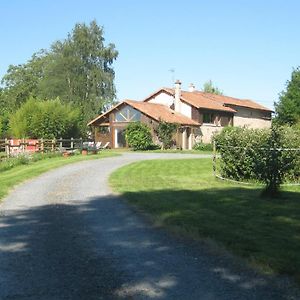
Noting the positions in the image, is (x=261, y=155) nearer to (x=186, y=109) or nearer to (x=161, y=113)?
(x=161, y=113)

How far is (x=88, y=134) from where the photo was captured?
197ft

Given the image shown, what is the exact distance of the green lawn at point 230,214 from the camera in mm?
7027

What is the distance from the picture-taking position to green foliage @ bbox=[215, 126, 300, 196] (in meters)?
14.5

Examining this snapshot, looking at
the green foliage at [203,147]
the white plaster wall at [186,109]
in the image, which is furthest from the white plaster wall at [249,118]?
the green foliage at [203,147]

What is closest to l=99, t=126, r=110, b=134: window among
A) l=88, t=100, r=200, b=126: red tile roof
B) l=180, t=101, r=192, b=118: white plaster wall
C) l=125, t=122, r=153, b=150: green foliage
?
l=88, t=100, r=200, b=126: red tile roof

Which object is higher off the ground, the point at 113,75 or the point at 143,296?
the point at 113,75

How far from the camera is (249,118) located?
63.9m

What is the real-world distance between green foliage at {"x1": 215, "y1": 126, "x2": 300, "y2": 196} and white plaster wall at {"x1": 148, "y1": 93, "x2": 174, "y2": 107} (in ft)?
122

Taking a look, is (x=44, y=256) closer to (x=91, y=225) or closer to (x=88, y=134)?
(x=91, y=225)

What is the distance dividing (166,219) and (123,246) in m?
2.41

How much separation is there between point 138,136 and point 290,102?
27.9 m

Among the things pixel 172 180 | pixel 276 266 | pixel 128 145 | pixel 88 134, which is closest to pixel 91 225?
pixel 276 266

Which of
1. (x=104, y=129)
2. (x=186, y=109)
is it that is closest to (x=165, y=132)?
(x=186, y=109)

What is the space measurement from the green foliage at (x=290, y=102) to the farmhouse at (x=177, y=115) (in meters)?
6.97
